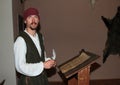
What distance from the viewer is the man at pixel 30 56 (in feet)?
6.86

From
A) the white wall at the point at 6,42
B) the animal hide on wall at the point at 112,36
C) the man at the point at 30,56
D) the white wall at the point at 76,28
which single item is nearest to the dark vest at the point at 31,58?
the man at the point at 30,56

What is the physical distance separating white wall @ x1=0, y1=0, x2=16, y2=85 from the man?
0.60 metres

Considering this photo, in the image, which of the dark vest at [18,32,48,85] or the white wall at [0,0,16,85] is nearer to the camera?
the dark vest at [18,32,48,85]

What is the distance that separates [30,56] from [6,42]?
757 mm

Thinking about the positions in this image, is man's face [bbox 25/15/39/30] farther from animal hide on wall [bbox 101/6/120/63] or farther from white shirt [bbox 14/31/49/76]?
animal hide on wall [bbox 101/6/120/63]

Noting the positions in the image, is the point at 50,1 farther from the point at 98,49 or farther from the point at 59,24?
the point at 98,49

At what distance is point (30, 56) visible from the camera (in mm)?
2154

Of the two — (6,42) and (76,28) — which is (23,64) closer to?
(6,42)

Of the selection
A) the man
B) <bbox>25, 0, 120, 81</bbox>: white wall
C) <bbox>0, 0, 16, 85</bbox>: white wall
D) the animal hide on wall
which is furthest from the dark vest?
the animal hide on wall

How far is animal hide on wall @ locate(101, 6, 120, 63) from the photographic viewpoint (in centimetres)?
443

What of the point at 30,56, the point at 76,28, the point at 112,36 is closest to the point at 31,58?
the point at 30,56

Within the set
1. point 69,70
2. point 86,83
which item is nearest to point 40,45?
point 69,70

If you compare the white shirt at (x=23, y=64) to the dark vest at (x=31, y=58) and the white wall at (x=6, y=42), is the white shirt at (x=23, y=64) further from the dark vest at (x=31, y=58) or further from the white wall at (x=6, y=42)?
the white wall at (x=6, y=42)

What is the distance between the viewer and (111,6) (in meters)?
4.46
